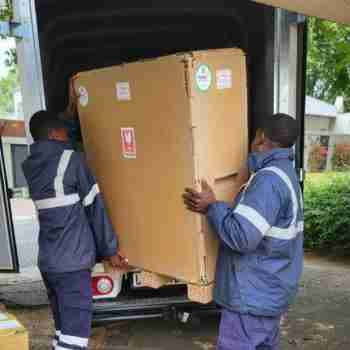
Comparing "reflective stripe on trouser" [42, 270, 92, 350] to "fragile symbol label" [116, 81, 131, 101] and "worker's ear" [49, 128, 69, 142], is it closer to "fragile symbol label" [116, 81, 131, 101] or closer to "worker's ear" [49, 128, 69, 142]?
"worker's ear" [49, 128, 69, 142]

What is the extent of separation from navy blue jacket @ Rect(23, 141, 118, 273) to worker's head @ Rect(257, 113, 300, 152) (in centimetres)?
85

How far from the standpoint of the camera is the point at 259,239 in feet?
6.03

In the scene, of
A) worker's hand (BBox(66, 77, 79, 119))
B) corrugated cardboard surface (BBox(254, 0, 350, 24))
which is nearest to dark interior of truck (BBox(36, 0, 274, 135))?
worker's hand (BBox(66, 77, 79, 119))

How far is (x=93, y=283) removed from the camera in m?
2.91

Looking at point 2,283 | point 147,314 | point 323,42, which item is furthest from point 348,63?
point 2,283

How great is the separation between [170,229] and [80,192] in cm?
52

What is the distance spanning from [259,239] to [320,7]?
1076 millimetres

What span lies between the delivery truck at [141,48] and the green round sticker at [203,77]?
1.63 ft

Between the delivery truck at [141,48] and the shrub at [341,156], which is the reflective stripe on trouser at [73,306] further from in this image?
the shrub at [341,156]

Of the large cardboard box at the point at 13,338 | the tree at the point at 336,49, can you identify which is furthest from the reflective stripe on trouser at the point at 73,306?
the tree at the point at 336,49

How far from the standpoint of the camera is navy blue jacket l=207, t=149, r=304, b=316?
1832 millimetres

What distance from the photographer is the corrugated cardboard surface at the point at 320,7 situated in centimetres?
202

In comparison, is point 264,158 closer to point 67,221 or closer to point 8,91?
point 67,221

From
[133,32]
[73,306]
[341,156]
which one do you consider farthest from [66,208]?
[341,156]
